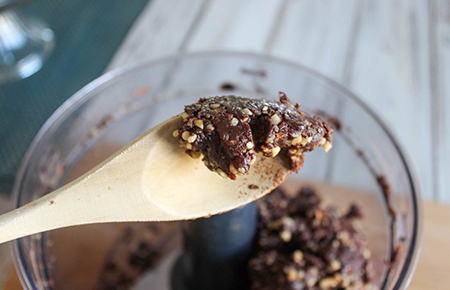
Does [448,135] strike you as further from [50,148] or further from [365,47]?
[50,148]

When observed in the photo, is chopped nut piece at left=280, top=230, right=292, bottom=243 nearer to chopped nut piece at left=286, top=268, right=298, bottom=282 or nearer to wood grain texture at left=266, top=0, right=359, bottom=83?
chopped nut piece at left=286, top=268, right=298, bottom=282

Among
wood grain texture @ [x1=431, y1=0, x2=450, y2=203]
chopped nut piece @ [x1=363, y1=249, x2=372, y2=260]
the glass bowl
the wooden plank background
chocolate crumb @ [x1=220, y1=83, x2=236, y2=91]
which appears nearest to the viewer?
the glass bowl

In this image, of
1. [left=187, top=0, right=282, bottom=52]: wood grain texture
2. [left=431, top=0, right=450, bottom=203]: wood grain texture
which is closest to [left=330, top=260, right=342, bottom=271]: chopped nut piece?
[left=431, top=0, right=450, bottom=203]: wood grain texture

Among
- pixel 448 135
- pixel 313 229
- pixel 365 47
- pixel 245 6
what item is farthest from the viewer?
pixel 245 6

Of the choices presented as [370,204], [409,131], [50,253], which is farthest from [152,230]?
[409,131]

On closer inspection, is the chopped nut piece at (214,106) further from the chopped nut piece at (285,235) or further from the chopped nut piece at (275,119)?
the chopped nut piece at (285,235)

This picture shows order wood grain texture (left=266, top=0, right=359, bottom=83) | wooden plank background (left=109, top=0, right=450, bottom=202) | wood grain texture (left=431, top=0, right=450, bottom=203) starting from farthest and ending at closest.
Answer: wood grain texture (left=266, top=0, right=359, bottom=83)
wooden plank background (left=109, top=0, right=450, bottom=202)
wood grain texture (left=431, top=0, right=450, bottom=203)

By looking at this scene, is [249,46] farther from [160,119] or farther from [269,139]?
[269,139]

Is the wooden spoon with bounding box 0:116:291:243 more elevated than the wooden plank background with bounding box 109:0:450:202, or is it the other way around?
the wooden plank background with bounding box 109:0:450:202
